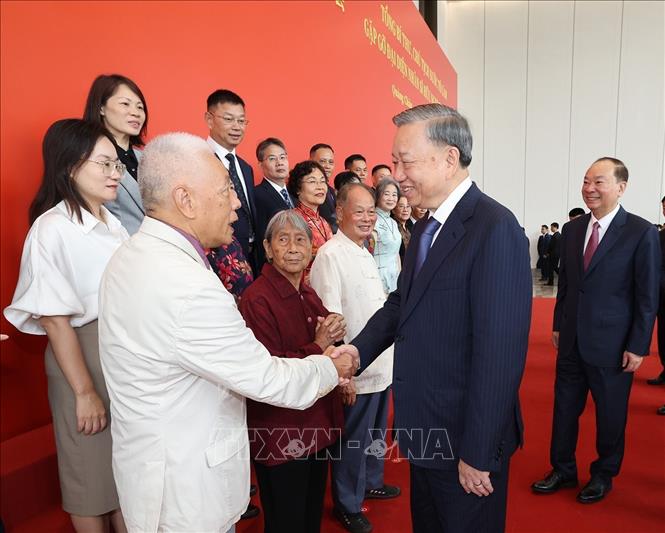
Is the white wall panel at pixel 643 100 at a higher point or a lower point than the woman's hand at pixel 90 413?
higher

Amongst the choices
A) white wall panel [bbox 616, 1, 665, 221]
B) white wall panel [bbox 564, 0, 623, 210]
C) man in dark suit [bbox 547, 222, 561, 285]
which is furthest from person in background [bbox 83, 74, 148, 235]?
white wall panel [bbox 616, 1, 665, 221]

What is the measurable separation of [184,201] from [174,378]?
37 cm

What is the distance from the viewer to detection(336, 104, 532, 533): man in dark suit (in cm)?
110

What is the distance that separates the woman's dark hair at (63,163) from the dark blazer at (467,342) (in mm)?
975

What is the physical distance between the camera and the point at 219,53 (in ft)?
9.34

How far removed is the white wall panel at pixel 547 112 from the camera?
39.3 ft

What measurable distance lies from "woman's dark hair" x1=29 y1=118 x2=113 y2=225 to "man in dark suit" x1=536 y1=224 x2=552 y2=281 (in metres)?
11.5

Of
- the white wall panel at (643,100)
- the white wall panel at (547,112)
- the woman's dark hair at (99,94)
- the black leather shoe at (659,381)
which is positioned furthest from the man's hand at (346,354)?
the white wall panel at (643,100)

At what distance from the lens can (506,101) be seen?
12.4 meters

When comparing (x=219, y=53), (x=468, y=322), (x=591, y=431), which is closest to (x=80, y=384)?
(x=468, y=322)

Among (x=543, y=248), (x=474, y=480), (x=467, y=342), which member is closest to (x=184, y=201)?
(x=467, y=342)

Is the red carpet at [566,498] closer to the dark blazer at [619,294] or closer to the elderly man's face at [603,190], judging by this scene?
the dark blazer at [619,294]

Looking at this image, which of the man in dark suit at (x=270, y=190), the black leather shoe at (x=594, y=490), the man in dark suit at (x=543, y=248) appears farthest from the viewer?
the man in dark suit at (x=543, y=248)

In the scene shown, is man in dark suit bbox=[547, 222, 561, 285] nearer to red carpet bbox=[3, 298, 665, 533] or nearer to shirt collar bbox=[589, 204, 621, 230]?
red carpet bbox=[3, 298, 665, 533]
